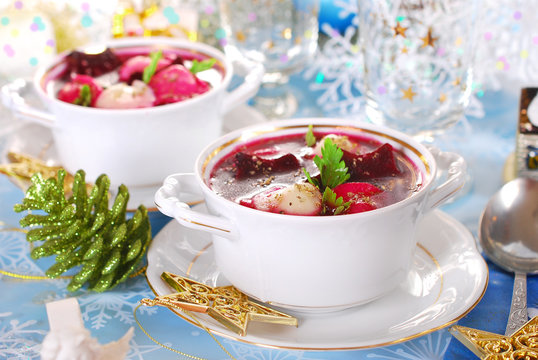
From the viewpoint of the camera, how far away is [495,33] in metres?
1.64

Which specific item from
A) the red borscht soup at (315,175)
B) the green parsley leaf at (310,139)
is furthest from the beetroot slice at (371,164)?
the green parsley leaf at (310,139)

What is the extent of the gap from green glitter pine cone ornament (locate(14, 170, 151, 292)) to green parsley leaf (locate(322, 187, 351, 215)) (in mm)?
321

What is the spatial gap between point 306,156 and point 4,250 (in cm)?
57

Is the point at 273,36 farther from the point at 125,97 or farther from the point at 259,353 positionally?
the point at 259,353

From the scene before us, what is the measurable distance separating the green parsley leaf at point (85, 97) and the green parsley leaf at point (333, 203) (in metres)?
0.64

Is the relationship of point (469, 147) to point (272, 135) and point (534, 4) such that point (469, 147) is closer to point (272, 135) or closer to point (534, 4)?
point (534, 4)

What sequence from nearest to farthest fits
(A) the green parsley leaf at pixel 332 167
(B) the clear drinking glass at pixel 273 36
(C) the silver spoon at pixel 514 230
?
(A) the green parsley leaf at pixel 332 167, (C) the silver spoon at pixel 514 230, (B) the clear drinking glass at pixel 273 36

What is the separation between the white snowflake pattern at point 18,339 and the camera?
0.88 meters

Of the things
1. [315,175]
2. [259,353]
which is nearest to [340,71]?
[315,175]

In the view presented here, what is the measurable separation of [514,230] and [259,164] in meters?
0.45

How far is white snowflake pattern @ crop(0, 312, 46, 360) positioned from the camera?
0.88 metres

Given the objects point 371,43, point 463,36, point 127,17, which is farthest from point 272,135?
point 127,17

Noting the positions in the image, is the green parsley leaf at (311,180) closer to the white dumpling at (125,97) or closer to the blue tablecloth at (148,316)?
the blue tablecloth at (148,316)

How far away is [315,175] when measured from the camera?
0.97m
